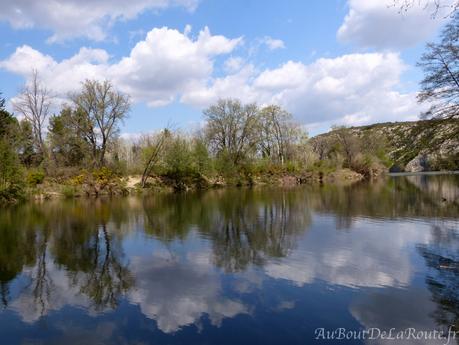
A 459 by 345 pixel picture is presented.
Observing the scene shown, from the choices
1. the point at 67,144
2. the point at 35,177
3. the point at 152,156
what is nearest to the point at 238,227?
the point at 35,177

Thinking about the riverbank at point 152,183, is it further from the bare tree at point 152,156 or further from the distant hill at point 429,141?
the distant hill at point 429,141

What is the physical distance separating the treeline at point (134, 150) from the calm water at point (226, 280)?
24.6m

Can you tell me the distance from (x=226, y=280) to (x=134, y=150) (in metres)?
62.7

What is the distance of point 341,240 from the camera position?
16078mm

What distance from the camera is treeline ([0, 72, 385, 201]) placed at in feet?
154

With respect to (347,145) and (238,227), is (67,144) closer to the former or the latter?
(238,227)

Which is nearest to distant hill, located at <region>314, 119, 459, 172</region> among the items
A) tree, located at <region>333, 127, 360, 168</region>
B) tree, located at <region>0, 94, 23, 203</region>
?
tree, located at <region>0, 94, 23, 203</region>

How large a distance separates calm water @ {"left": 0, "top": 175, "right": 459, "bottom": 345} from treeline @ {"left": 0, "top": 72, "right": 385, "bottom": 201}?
80.6ft

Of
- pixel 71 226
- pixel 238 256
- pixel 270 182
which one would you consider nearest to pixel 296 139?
pixel 270 182

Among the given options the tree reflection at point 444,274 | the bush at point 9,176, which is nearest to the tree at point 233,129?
the bush at point 9,176

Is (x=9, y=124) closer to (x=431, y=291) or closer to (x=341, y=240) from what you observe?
(x=341, y=240)

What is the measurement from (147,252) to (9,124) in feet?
154

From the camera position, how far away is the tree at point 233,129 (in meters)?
64.8

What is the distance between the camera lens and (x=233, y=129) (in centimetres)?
6519
